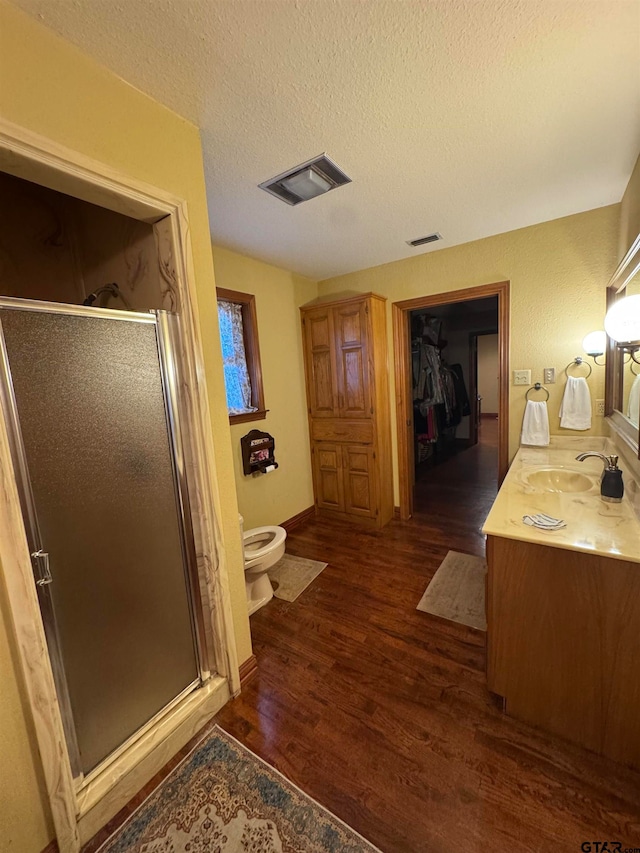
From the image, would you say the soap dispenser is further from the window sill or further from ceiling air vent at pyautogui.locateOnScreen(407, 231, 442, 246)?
the window sill

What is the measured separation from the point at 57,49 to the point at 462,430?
6.90 metres

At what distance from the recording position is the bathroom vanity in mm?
1180

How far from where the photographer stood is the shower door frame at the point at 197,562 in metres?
0.96

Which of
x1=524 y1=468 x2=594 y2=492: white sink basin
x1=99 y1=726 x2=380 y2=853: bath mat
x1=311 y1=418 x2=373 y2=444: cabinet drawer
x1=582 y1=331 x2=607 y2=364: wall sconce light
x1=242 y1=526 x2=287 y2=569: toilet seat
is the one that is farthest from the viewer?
x1=311 y1=418 x2=373 y2=444: cabinet drawer

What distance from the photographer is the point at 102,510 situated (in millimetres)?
1189

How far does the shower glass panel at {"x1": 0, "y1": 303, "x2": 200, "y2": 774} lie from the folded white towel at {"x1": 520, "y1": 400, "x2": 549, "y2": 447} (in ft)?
8.15

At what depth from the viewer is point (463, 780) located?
3.98ft

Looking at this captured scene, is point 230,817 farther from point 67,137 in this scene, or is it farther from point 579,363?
point 579,363

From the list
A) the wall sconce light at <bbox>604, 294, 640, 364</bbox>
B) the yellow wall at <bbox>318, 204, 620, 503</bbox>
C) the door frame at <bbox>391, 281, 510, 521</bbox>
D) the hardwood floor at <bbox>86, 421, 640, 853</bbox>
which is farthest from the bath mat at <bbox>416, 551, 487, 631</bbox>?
the wall sconce light at <bbox>604, 294, 640, 364</bbox>

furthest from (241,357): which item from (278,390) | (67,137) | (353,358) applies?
(67,137)

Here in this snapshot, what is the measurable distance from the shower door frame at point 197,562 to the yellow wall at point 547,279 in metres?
2.33

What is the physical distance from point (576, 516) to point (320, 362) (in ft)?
8.02

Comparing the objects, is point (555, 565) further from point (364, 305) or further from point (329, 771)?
point (364, 305)

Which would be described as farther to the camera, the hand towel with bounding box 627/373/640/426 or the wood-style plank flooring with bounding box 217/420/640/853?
the hand towel with bounding box 627/373/640/426
